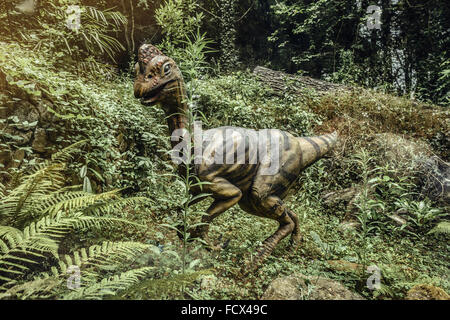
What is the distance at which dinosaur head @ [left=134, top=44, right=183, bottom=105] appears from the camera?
167 centimetres

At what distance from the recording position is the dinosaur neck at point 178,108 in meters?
1.75

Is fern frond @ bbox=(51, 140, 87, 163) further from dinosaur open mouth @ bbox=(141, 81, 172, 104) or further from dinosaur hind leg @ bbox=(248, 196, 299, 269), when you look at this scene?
dinosaur hind leg @ bbox=(248, 196, 299, 269)

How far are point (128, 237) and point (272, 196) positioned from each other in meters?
1.37

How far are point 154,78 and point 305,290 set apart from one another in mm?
1733

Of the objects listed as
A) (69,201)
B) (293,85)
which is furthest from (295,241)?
(293,85)

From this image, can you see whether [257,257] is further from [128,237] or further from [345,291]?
[128,237]

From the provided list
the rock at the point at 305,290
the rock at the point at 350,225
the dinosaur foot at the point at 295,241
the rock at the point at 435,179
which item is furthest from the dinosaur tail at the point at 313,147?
the rock at the point at 435,179

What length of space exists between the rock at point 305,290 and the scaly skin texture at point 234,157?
0.36 meters

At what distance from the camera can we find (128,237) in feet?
7.39

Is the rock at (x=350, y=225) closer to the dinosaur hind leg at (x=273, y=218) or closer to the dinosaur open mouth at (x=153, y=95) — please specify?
the dinosaur hind leg at (x=273, y=218)

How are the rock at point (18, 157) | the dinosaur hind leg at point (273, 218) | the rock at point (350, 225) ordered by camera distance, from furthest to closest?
the rock at point (350, 225)
the rock at point (18, 157)
the dinosaur hind leg at point (273, 218)

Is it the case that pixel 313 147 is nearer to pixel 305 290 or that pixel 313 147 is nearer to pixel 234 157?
pixel 234 157

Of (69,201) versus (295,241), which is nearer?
(69,201)

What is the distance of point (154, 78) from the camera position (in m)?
1.68
